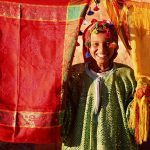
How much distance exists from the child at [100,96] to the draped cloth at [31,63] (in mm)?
170

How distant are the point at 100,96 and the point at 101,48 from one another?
1.21 ft

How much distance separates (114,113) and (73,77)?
1.39 ft

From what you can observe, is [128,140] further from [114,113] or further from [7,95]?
[7,95]

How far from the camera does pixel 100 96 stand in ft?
11.6

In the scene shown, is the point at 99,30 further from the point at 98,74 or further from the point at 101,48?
the point at 98,74

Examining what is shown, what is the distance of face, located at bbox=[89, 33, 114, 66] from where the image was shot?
3.46m

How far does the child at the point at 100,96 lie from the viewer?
3504 millimetres

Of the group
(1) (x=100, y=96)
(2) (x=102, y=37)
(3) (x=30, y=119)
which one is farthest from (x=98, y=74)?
(3) (x=30, y=119)

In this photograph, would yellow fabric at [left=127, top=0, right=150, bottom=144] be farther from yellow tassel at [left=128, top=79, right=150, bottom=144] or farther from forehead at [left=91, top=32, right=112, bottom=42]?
forehead at [left=91, top=32, right=112, bottom=42]

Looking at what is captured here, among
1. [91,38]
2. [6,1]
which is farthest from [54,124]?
[6,1]

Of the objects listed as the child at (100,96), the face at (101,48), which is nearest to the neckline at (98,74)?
the child at (100,96)

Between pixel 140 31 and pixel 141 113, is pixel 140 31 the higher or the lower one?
the higher one

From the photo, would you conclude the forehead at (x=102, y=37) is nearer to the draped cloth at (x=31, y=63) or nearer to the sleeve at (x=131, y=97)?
the draped cloth at (x=31, y=63)

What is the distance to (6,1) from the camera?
3566mm
